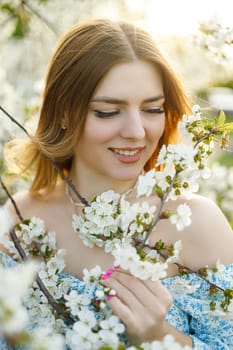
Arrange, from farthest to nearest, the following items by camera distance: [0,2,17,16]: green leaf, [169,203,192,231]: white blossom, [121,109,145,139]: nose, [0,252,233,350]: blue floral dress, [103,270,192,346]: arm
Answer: [0,2,17,16]: green leaf, [0,252,233,350]: blue floral dress, [121,109,145,139]: nose, [103,270,192,346]: arm, [169,203,192,231]: white blossom

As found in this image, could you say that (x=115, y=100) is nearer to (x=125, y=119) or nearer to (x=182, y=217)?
(x=125, y=119)

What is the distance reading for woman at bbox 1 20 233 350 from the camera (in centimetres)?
202

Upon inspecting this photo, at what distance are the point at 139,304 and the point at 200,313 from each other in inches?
16.3

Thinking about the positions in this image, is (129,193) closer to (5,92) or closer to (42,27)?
(5,92)

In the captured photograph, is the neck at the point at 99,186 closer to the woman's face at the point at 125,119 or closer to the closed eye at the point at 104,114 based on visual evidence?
the woman's face at the point at 125,119

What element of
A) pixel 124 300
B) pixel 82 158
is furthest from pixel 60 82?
pixel 124 300

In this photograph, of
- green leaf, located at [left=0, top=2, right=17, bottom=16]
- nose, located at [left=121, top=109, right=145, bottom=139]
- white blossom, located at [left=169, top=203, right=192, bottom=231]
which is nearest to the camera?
white blossom, located at [left=169, top=203, right=192, bottom=231]

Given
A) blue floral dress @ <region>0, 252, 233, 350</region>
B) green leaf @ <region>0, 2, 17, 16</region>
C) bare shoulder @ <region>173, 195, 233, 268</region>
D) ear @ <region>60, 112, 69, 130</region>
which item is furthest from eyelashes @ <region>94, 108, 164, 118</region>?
green leaf @ <region>0, 2, 17, 16</region>

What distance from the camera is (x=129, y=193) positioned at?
2.28 meters

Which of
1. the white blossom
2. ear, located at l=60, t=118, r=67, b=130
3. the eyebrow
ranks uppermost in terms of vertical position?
the eyebrow

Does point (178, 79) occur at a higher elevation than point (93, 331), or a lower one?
higher

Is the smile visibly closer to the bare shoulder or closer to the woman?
the woman

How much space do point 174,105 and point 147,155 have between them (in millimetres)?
212

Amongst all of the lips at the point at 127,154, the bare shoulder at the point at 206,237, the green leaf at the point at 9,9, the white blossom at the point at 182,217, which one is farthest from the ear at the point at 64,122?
the green leaf at the point at 9,9
